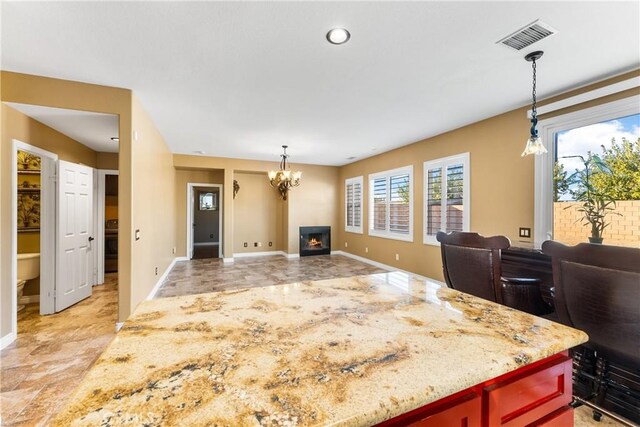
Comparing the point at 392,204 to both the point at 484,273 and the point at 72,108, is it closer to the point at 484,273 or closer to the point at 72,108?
the point at 484,273

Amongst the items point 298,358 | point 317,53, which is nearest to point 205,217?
point 317,53

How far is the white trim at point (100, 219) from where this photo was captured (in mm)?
4930

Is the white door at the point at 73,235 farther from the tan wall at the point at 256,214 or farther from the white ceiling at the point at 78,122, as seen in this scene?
the tan wall at the point at 256,214

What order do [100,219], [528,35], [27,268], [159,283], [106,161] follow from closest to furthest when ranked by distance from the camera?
[528,35], [27,268], [159,283], [100,219], [106,161]

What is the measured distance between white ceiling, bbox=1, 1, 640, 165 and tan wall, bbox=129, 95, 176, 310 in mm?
393

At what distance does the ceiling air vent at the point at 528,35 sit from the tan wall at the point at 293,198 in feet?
19.1

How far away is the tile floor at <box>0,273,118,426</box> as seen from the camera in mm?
1954

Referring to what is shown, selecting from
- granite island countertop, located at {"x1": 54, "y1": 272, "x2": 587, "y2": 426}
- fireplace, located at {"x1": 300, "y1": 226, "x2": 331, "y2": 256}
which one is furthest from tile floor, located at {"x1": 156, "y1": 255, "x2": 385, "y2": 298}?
granite island countertop, located at {"x1": 54, "y1": 272, "x2": 587, "y2": 426}

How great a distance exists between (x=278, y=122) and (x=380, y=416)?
13.5 ft

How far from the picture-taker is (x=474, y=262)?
1.78 m

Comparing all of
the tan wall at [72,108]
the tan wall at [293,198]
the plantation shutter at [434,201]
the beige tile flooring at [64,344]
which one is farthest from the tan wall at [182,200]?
the plantation shutter at [434,201]

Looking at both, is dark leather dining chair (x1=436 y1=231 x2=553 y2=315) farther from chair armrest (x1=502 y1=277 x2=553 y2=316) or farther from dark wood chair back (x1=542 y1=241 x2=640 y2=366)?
dark wood chair back (x1=542 y1=241 x2=640 y2=366)

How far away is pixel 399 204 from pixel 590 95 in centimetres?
337

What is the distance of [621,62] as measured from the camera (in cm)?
252
